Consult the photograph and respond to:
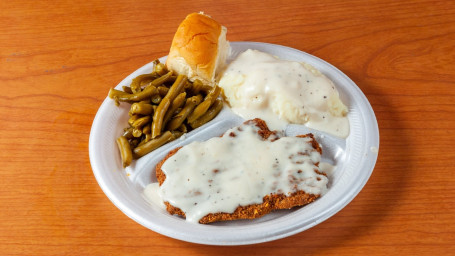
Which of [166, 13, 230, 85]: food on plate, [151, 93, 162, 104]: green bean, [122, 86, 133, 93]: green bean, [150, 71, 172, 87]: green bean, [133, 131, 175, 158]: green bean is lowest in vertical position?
[133, 131, 175, 158]: green bean

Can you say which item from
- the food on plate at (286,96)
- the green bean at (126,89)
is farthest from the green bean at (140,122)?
the food on plate at (286,96)

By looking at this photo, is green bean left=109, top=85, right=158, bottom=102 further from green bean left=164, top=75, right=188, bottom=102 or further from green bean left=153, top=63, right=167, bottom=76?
green bean left=153, top=63, right=167, bottom=76

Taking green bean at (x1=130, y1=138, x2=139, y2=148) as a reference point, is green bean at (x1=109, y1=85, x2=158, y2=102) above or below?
above

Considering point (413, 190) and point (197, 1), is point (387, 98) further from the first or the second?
point (197, 1)

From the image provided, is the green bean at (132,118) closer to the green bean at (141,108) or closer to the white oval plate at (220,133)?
the green bean at (141,108)

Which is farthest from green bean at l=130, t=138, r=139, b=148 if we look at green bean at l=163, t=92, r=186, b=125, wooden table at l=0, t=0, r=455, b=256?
wooden table at l=0, t=0, r=455, b=256
